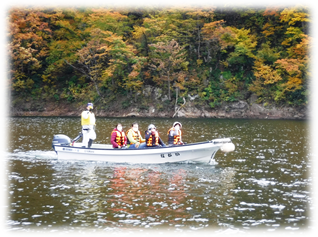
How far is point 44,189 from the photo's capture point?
1320 centimetres

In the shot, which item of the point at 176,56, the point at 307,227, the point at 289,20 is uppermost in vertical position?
the point at 289,20

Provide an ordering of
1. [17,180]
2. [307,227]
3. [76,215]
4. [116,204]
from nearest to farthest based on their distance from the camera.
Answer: [307,227]
[76,215]
[116,204]
[17,180]

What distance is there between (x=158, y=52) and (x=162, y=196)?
3870 cm

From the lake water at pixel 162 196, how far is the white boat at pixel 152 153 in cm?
44

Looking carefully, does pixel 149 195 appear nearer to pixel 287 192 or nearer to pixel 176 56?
pixel 287 192

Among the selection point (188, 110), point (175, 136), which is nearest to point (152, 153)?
point (175, 136)

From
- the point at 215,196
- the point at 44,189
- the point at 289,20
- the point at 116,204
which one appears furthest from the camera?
the point at 289,20

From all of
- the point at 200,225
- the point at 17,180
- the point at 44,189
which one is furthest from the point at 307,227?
the point at 17,180

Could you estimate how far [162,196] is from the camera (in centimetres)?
1244

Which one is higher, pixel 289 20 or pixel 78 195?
pixel 289 20

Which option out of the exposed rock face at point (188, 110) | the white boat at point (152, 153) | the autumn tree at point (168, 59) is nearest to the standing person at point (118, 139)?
the white boat at point (152, 153)

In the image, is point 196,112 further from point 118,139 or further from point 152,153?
point 152,153

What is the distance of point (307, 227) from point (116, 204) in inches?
215

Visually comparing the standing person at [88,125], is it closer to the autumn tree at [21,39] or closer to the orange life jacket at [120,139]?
the orange life jacket at [120,139]
